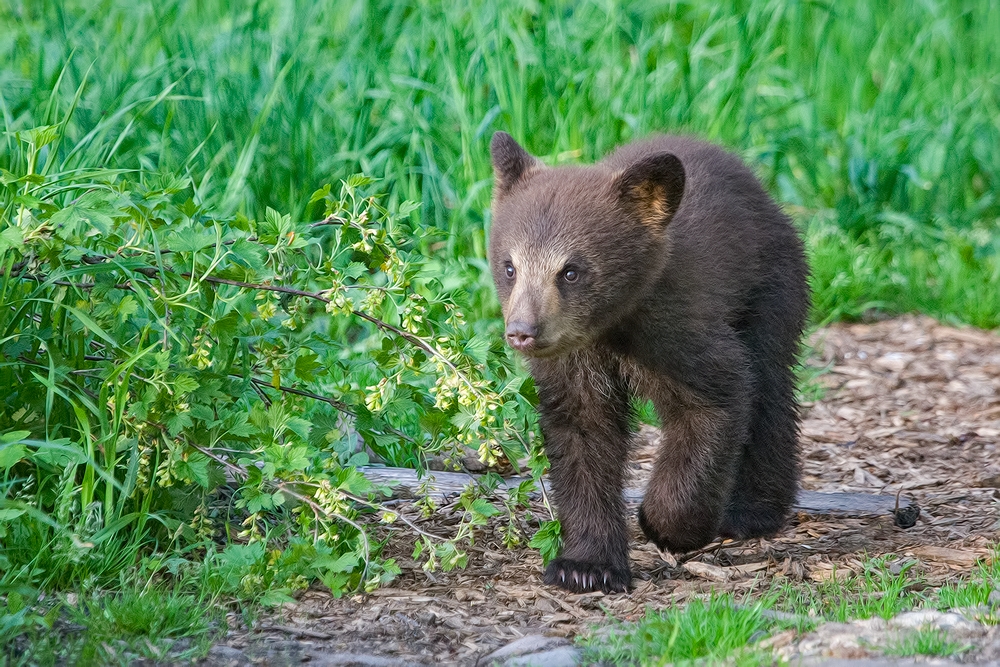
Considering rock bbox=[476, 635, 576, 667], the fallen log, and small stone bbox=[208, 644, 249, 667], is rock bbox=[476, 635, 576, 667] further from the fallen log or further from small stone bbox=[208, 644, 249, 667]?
the fallen log

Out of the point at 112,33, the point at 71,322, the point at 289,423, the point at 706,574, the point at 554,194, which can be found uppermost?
the point at 112,33

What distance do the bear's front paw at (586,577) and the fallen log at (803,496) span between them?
0.58 m

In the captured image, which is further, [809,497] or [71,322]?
[809,497]

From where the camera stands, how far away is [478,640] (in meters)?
3.29

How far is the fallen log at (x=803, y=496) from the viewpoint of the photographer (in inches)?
175

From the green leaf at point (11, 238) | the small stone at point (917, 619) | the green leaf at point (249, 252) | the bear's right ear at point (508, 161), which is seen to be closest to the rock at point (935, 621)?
the small stone at point (917, 619)

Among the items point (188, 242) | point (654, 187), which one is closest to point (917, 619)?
point (654, 187)

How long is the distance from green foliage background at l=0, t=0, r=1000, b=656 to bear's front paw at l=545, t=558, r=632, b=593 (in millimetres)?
161

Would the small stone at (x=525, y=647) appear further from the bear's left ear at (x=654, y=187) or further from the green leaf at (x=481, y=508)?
the bear's left ear at (x=654, y=187)

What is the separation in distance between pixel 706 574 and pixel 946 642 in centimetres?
118

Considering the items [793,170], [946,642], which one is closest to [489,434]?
[946,642]

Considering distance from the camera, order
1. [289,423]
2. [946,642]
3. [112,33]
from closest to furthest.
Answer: [946,642]
[289,423]
[112,33]

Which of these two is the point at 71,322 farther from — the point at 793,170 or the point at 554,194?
the point at 793,170

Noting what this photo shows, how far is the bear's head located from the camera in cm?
378
